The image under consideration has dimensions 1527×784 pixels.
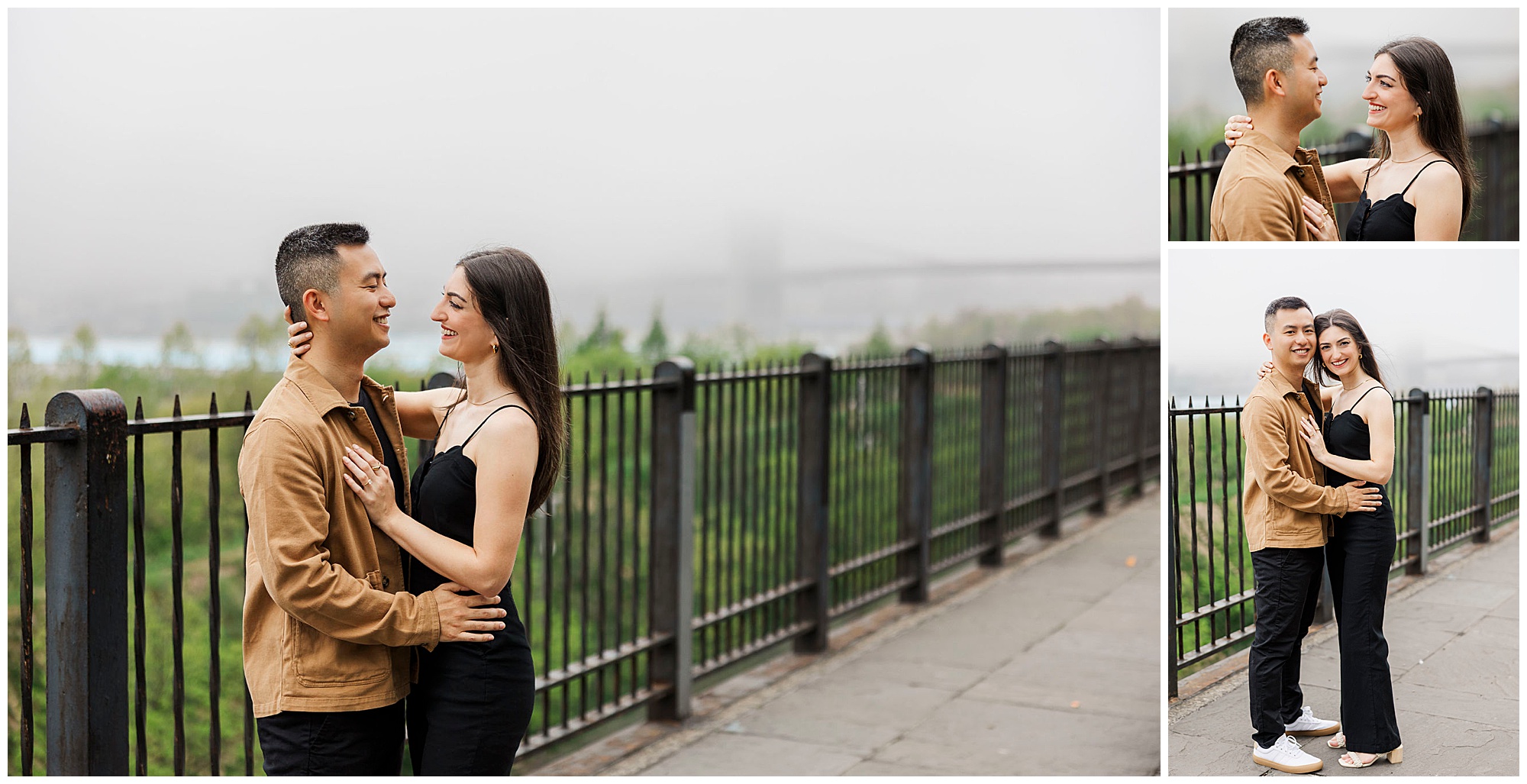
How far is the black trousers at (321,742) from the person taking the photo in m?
2.57

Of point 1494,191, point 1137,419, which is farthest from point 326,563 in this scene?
point 1137,419

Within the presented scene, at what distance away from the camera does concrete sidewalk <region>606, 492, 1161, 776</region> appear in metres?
4.99

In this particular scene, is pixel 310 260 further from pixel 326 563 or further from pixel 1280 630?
pixel 1280 630

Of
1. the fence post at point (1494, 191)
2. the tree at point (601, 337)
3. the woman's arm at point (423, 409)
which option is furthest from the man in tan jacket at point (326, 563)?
the tree at point (601, 337)

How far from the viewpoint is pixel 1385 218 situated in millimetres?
2709

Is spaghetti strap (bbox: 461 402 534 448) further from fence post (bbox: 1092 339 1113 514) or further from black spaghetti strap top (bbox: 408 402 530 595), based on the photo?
fence post (bbox: 1092 339 1113 514)

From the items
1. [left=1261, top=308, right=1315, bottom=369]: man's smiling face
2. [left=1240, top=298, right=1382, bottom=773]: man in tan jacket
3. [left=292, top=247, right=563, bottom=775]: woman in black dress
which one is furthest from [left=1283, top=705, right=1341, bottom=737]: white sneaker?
[left=292, top=247, right=563, bottom=775]: woman in black dress

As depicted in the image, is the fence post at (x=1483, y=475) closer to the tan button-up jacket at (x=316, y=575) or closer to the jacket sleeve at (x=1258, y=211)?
the jacket sleeve at (x=1258, y=211)

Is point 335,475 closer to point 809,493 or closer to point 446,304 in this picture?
point 446,304

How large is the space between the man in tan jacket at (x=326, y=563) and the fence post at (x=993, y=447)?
6.85 m

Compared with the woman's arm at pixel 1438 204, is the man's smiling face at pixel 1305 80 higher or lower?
higher

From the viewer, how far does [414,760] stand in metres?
2.72

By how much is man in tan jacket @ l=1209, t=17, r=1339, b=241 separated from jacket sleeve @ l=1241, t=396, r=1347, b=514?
404mm

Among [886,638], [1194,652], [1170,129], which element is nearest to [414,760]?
[1194,652]
